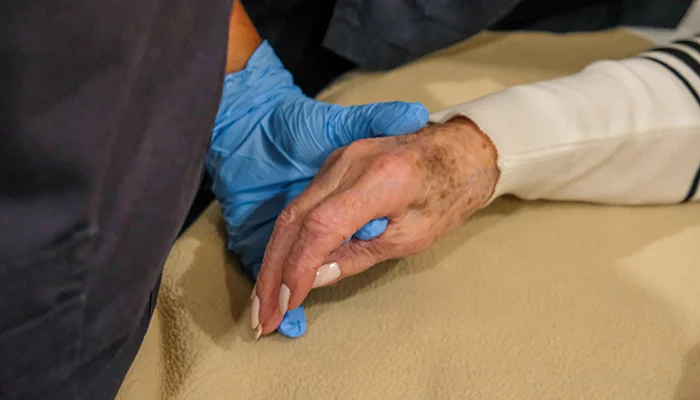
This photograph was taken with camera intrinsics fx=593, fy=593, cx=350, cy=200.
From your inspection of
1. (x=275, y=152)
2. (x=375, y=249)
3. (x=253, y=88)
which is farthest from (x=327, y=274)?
(x=253, y=88)

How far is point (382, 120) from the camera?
52 centimetres

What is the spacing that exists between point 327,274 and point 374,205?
0.07 m

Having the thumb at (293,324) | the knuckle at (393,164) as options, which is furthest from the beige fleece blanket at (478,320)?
the knuckle at (393,164)

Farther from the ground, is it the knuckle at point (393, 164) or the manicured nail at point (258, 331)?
the knuckle at point (393, 164)

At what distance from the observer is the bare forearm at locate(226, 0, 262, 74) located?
0.66 meters

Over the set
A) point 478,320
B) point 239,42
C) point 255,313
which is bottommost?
point 478,320

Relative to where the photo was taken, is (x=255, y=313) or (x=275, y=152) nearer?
(x=255, y=313)

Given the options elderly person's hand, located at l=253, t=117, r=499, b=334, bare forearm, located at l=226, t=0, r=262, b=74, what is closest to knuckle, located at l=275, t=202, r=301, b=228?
elderly person's hand, located at l=253, t=117, r=499, b=334

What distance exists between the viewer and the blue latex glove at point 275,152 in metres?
0.54

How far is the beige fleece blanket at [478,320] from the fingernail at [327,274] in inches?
1.5

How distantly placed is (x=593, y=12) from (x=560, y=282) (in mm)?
454

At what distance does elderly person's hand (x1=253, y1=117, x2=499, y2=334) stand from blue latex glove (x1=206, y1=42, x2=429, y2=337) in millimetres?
30

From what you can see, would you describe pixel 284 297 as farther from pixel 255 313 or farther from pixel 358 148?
pixel 358 148

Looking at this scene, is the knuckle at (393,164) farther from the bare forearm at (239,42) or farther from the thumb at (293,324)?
the bare forearm at (239,42)
